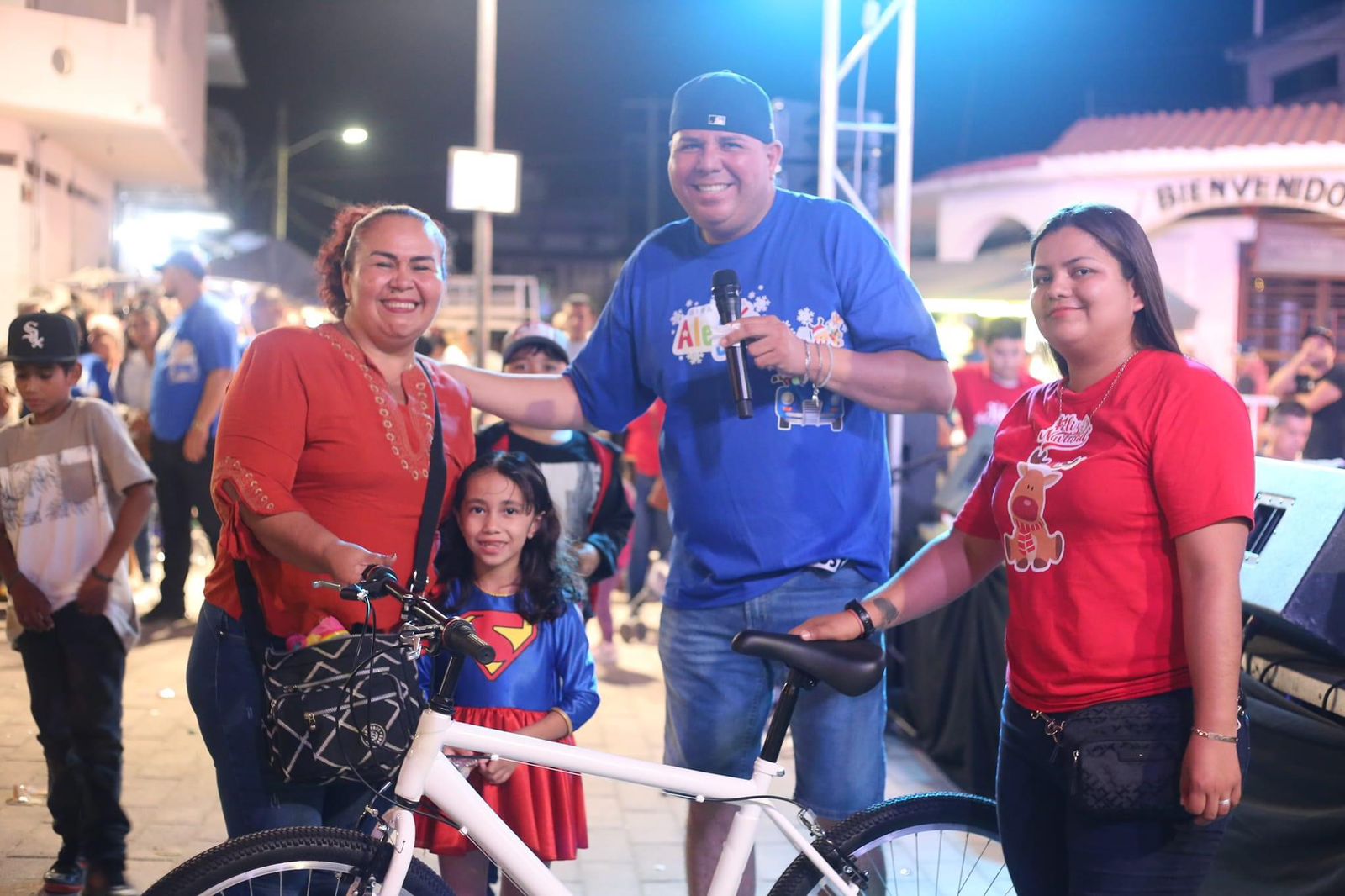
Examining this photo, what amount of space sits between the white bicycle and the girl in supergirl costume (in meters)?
0.67

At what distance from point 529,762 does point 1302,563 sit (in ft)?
6.85

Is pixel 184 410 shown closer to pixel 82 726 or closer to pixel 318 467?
pixel 82 726

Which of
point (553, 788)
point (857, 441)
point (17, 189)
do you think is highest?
point (17, 189)

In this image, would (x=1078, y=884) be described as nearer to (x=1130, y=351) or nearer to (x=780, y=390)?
(x=1130, y=351)

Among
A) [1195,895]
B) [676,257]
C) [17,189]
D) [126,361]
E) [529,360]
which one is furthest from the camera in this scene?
[17,189]

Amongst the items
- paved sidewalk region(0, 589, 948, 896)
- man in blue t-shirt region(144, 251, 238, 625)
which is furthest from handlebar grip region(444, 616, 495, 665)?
man in blue t-shirt region(144, 251, 238, 625)

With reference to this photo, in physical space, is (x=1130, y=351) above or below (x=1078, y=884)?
above

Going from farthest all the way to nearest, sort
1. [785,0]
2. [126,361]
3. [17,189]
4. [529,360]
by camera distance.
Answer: [17,189], [126,361], [785,0], [529,360]

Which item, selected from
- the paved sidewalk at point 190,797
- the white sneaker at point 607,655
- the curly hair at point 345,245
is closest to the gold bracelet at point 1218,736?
the curly hair at point 345,245

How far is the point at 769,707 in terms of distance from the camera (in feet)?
10.1

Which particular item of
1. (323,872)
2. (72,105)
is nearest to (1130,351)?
(323,872)

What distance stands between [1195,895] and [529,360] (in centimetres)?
319

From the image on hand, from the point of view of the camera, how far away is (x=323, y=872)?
7.80 ft

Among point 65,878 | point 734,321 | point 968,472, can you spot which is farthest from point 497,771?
point 968,472
